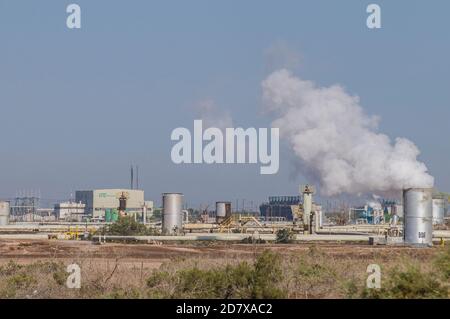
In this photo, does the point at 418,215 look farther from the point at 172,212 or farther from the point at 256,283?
the point at 256,283

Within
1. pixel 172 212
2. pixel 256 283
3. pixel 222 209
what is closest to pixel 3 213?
pixel 222 209

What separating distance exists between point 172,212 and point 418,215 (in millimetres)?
26436

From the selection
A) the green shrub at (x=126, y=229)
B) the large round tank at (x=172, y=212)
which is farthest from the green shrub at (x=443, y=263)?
the green shrub at (x=126, y=229)

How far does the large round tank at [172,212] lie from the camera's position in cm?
7275

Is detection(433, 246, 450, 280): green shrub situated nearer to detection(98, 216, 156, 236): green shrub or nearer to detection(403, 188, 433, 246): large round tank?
detection(403, 188, 433, 246): large round tank

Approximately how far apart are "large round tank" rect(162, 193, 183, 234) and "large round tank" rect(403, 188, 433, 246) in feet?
81.3

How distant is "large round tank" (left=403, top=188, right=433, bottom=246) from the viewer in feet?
176

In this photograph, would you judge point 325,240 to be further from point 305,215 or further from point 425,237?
point 425,237

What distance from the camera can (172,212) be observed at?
240 ft

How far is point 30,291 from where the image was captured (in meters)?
22.3

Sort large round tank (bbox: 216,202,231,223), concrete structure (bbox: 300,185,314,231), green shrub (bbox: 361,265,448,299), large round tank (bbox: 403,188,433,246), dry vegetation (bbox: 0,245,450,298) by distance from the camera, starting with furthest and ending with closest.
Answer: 1. large round tank (bbox: 216,202,231,223)
2. concrete structure (bbox: 300,185,314,231)
3. large round tank (bbox: 403,188,433,246)
4. dry vegetation (bbox: 0,245,450,298)
5. green shrub (bbox: 361,265,448,299)

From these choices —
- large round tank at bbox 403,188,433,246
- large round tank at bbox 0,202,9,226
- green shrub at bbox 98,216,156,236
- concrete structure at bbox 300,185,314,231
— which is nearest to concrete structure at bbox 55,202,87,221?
large round tank at bbox 0,202,9,226
